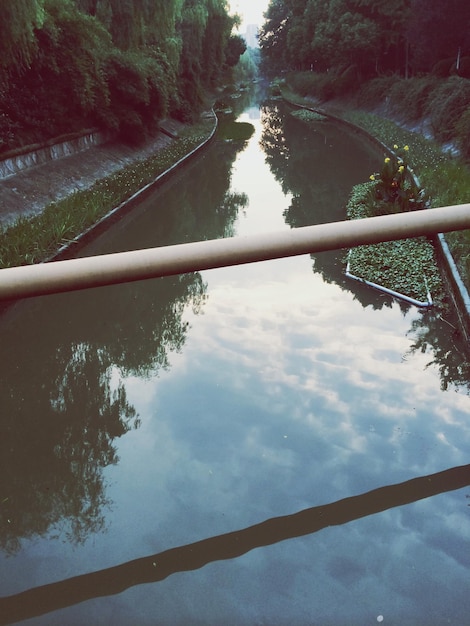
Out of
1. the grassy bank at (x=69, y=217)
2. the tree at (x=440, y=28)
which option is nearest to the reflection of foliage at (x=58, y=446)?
the grassy bank at (x=69, y=217)

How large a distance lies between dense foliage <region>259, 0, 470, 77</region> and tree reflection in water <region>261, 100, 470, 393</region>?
574 centimetres

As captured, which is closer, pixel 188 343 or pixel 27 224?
pixel 188 343

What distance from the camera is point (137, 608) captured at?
2.20 m

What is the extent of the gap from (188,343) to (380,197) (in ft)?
20.2

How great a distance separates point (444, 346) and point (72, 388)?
3.43 meters

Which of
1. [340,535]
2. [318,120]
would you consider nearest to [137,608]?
[340,535]

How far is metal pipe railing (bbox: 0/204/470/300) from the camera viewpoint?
1421 millimetres

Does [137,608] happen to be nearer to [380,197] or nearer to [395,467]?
[395,467]

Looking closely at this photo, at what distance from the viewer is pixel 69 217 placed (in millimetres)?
9750

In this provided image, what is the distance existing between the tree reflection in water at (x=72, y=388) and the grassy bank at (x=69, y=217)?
126cm

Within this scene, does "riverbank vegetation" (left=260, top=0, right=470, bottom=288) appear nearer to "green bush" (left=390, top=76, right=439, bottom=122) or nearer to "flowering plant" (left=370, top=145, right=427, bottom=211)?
"green bush" (left=390, top=76, right=439, bottom=122)

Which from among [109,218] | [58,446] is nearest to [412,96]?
[109,218]

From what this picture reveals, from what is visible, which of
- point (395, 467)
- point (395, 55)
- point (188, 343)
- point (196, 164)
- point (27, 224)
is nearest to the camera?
point (395, 467)

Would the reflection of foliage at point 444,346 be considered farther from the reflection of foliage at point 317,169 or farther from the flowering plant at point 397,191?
the flowering plant at point 397,191
